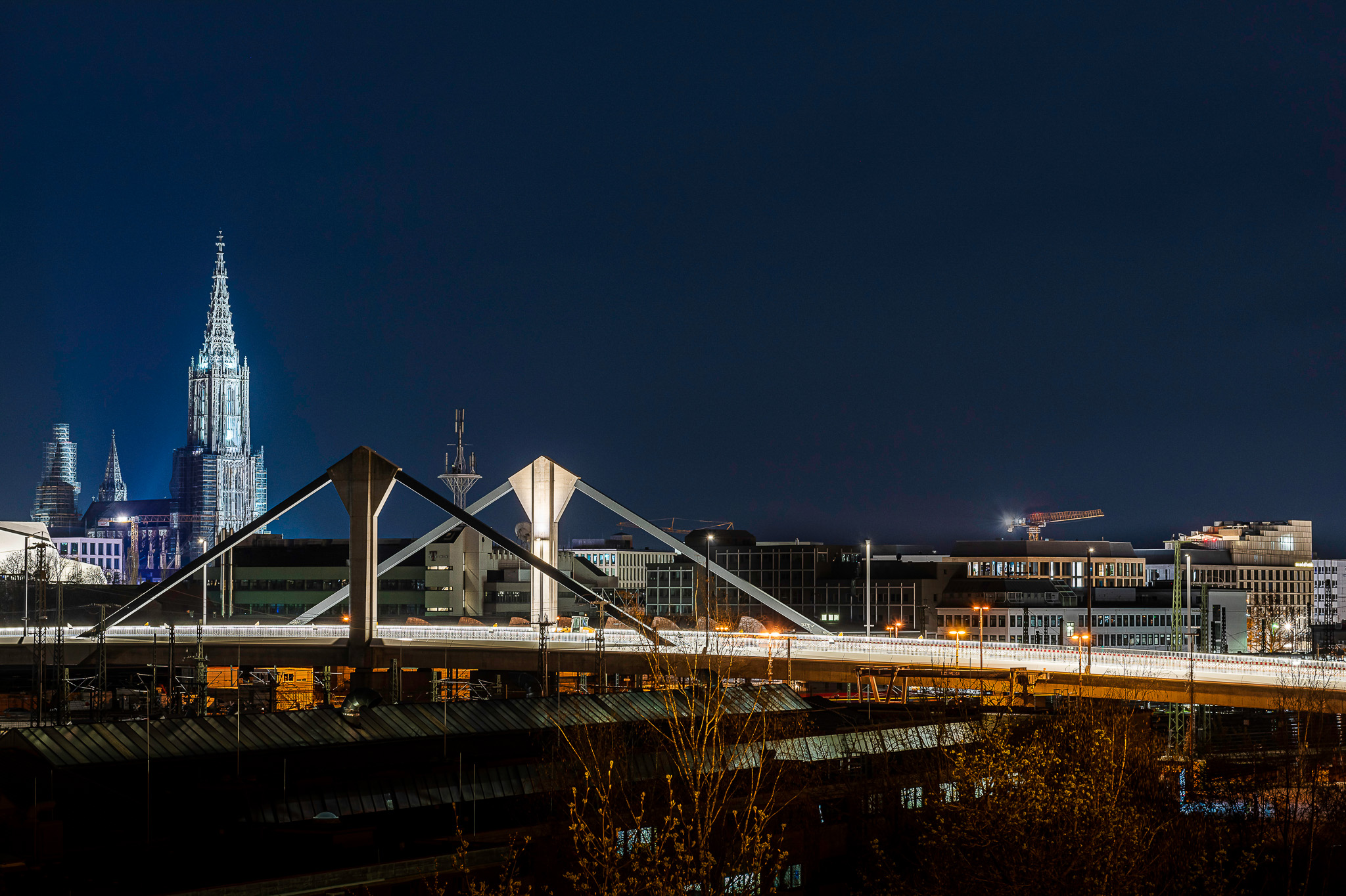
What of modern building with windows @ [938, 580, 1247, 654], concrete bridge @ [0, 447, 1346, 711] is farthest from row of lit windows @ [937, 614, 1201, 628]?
concrete bridge @ [0, 447, 1346, 711]

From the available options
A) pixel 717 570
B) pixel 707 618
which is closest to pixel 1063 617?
pixel 717 570

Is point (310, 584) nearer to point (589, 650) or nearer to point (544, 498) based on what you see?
point (544, 498)

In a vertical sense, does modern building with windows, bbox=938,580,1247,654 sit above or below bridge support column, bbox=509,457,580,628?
below

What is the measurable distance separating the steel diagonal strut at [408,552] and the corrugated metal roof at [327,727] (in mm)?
71681

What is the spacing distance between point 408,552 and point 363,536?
3394cm

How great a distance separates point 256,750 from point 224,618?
101m

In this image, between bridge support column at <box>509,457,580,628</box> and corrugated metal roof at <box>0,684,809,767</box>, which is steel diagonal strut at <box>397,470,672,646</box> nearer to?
bridge support column at <box>509,457,580,628</box>

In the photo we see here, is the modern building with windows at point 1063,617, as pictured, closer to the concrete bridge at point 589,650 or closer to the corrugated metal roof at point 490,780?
the concrete bridge at point 589,650

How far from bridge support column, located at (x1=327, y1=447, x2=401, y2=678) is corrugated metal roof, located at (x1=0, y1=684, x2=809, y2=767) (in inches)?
1760

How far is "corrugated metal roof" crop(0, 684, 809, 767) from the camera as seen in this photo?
35.3 meters

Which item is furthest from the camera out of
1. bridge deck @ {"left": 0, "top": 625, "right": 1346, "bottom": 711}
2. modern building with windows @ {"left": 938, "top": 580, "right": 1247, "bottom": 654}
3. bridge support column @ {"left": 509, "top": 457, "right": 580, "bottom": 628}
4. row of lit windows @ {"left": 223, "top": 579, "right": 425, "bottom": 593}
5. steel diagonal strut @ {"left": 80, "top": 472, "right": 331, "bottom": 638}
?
modern building with windows @ {"left": 938, "top": 580, "right": 1247, "bottom": 654}

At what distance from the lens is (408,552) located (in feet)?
429

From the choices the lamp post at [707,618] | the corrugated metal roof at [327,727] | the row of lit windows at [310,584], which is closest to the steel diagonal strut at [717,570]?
the lamp post at [707,618]

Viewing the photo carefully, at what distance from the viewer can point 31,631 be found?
108m
